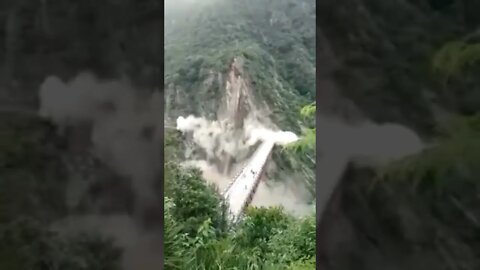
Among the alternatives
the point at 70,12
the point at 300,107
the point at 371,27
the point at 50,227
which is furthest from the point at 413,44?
the point at 50,227

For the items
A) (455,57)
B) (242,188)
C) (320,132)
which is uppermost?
(455,57)

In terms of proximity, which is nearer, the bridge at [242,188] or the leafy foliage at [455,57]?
the leafy foliage at [455,57]

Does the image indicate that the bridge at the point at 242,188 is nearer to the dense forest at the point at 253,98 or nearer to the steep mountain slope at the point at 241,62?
the dense forest at the point at 253,98

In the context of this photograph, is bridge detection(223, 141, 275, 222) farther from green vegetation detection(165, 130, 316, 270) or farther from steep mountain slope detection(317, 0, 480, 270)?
steep mountain slope detection(317, 0, 480, 270)

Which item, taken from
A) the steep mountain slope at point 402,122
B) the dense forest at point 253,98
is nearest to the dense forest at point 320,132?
the steep mountain slope at point 402,122

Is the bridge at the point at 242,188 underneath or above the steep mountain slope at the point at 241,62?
underneath

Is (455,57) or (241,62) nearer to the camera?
(455,57)

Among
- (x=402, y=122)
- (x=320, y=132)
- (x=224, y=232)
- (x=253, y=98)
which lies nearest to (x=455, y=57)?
(x=402, y=122)

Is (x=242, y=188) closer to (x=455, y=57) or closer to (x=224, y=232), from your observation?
(x=224, y=232)
